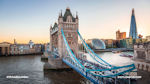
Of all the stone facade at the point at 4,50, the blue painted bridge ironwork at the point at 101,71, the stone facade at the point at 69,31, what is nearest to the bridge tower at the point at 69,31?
the stone facade at the point at 69,31

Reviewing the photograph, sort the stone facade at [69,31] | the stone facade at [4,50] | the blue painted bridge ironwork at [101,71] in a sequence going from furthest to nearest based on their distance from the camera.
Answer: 1. the stone facade at [4,50]
2. the stone facade at [69,31]
3. the blue painted bridge ironwork at [101,71]

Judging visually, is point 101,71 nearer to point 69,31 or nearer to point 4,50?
point 69,31

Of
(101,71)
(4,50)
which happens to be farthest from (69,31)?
(4,50)

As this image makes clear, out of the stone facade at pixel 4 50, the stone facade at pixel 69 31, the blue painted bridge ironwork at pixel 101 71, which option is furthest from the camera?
the stone facade at pixel 4 50

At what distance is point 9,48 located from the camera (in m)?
65.6

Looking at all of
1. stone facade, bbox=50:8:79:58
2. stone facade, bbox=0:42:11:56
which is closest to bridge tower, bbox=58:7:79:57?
stone facade, bbox=50:8:79:58

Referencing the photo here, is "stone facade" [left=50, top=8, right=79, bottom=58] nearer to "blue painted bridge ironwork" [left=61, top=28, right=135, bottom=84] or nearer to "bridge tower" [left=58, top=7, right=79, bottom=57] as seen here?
"bridge tower" [left=58, top=7, right=79, bottom=57]

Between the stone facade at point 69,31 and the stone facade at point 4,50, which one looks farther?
the stone facade at point 4,50

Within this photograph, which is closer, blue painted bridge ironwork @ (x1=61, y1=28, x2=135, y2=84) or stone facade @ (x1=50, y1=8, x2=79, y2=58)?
blue painted bridge ironwork @ (x1=61, y1=28, x2=135, y2=84)

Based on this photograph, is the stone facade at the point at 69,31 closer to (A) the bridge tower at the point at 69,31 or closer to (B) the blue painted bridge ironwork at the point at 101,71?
(A) the bridge tower at the point at 69,31

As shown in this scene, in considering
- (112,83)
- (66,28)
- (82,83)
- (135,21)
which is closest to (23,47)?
(66,28)

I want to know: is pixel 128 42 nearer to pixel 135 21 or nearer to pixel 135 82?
pixel 135 21

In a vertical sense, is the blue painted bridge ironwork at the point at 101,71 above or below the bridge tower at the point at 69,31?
below

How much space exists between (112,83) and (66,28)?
59.1 ft
